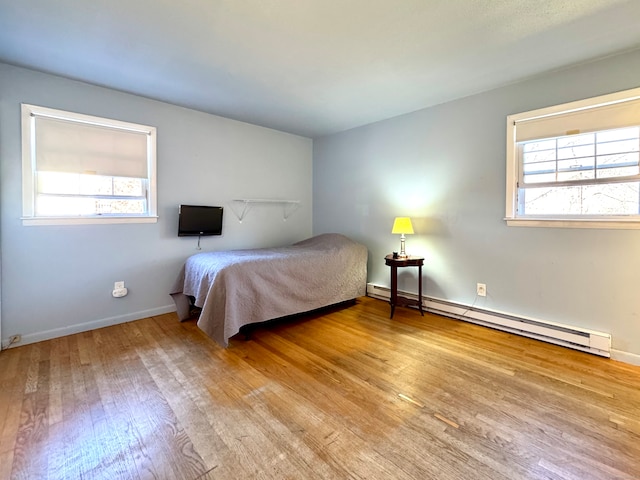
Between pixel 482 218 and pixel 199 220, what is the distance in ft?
10.4

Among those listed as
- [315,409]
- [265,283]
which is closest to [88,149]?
[265,283]

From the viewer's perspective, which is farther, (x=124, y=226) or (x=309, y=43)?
(x=124, y=226)

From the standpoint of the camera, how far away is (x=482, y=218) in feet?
9.91

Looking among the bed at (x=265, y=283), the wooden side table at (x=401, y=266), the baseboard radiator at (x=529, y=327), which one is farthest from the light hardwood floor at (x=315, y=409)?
the wooden side table at (x=401, y=266)

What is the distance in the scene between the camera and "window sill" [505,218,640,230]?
2260 mm

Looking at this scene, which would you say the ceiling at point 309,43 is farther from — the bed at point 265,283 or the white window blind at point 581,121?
the bed at point 265,283

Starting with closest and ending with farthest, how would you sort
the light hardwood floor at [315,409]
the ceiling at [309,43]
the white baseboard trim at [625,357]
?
the light hardwood floor at [315,409] → the ceiling at [309,43] → the white baseboard trim at [625,357]

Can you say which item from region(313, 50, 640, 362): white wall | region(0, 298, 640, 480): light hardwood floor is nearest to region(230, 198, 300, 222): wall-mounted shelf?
region(313, 50, 640, 362): white wall

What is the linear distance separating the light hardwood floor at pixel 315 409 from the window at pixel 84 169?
1233 millimetres

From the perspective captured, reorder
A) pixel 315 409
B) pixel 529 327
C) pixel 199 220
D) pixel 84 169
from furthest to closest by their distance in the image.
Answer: pixel 199 220 < pixel 84 169 < pixel 529 327 < pixel 315 409

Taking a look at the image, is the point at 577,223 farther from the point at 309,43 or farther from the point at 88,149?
the point at 88,149

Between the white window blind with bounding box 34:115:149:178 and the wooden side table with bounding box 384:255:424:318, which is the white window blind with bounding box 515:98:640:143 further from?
the white window blind with bounding box 34:115:149:178

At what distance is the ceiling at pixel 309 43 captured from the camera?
1.77 m

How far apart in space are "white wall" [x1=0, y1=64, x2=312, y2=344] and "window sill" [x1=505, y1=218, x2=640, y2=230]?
305 cm
